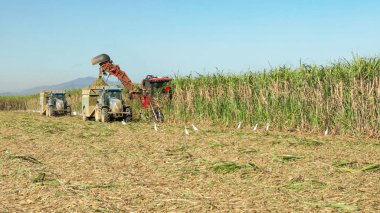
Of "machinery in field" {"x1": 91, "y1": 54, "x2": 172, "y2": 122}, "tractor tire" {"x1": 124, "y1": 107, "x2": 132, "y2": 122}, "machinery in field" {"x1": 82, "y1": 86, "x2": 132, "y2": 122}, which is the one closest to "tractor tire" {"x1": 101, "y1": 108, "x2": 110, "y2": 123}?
"machinery in field" {"x1": 82, "y1": 86, "x2": 132, "y2": 122}

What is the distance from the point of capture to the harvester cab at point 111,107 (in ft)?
69.1

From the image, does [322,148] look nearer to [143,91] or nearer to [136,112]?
[143,91]

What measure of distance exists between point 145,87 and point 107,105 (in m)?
2.40

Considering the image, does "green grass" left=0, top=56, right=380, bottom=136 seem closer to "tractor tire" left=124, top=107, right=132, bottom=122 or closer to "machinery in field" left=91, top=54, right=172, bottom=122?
"machinery in field" left=91, top=54, right=172, bottom=122

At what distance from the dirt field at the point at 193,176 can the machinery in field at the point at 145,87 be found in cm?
1004

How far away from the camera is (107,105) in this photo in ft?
71.4

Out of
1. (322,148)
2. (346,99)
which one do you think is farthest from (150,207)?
(346,99)

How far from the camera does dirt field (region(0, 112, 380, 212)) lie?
5891 mm

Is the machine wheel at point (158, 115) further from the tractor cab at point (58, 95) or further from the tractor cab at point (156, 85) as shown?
the tractor cab at point (58, 95)

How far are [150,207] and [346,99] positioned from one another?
10832 millimetres

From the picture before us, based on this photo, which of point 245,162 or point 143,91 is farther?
point 143,91

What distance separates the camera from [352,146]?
1159 centimetres

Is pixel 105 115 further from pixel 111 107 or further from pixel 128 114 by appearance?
pixel 128 114

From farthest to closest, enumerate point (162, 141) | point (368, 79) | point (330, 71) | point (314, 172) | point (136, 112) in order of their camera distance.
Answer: point (136, 112) < point (330, 71) < point (368, 79) < point (162, 141) < point (314, 172)
